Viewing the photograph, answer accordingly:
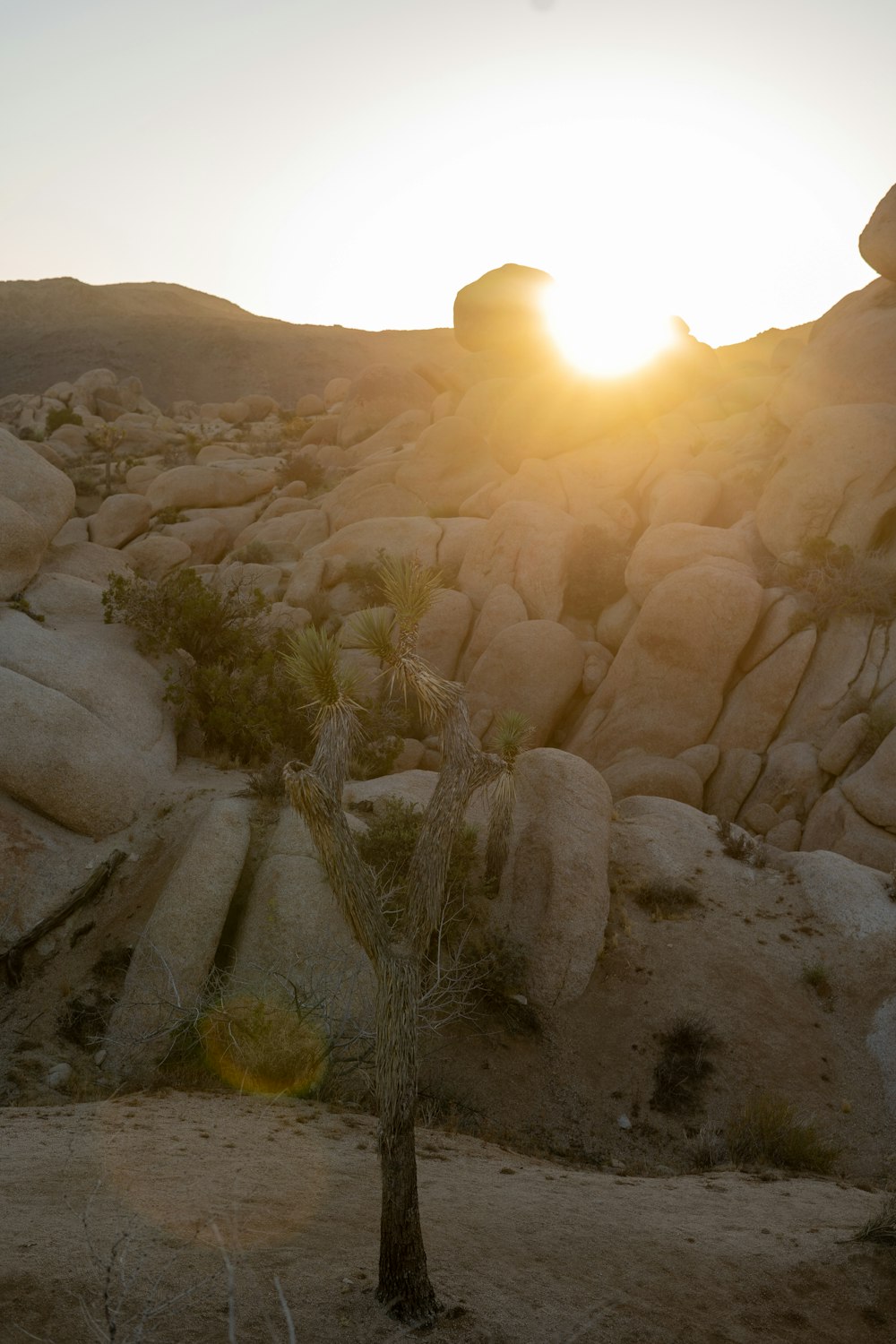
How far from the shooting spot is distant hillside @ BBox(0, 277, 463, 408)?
268ft

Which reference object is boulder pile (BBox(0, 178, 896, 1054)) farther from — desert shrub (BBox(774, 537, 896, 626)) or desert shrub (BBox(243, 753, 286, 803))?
desert shrub (BBox(243, 753, 286, 803))

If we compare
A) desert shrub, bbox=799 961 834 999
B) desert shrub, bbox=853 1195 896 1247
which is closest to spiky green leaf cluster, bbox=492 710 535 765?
desert shrub, bbox=799 961 834 999

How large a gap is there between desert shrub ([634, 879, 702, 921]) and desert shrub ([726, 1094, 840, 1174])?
4.32 metres

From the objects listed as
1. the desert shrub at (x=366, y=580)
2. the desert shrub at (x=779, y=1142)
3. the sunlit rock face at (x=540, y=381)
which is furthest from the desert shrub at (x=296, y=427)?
the desert shrub at (x=779, y=1142)

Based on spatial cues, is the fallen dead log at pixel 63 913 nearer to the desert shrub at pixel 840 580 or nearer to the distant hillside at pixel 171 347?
the desert shrub at pixel 840 580

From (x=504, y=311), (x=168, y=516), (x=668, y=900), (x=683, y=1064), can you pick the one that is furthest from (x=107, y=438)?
(x=683, y=1064)

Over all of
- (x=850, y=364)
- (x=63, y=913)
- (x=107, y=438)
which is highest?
(x=850, y=364)

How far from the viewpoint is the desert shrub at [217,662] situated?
20.1m

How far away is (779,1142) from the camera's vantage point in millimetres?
12055

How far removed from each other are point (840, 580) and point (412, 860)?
64.0 feet

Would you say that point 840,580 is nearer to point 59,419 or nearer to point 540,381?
point 540,381

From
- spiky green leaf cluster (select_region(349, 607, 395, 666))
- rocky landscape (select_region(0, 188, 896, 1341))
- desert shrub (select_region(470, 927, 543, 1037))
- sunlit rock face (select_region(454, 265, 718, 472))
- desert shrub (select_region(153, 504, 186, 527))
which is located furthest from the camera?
desert shrub (select_region(153, 504, 186, 527))

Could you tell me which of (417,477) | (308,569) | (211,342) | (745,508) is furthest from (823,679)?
(211,342)

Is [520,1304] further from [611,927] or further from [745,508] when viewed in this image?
[745,508]
